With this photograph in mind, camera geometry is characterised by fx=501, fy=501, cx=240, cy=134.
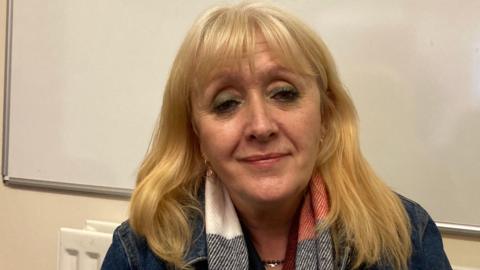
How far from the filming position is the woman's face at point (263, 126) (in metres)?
0.96

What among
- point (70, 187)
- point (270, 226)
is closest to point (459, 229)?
point (270, 226)

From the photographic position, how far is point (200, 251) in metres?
1.05

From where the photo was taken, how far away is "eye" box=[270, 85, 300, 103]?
3.21 ft

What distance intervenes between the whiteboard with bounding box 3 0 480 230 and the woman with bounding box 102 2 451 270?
20 cm

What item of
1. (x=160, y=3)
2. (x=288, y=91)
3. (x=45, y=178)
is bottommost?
(x=45, y=178)

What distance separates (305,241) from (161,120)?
41 centimetres

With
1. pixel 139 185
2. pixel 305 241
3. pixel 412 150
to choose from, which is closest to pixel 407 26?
pixel 412 150

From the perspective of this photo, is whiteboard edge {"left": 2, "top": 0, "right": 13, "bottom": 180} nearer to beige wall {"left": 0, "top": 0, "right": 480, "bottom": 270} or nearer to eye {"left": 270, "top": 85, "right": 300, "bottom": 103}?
beige wall {"left": 0, "top": 0, "right": 480, "bottom": 270}

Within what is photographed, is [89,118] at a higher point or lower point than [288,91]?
lower

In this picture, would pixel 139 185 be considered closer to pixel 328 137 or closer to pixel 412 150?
pixel 328 137

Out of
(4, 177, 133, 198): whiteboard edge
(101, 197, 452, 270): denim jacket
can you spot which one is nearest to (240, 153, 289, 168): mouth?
(101, 197, 452, 270): denim jacket

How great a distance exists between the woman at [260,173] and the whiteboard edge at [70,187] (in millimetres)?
384

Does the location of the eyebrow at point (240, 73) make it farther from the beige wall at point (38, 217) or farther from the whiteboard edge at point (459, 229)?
the beige wall at point (38, 217)

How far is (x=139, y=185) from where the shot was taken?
3.72 ft
